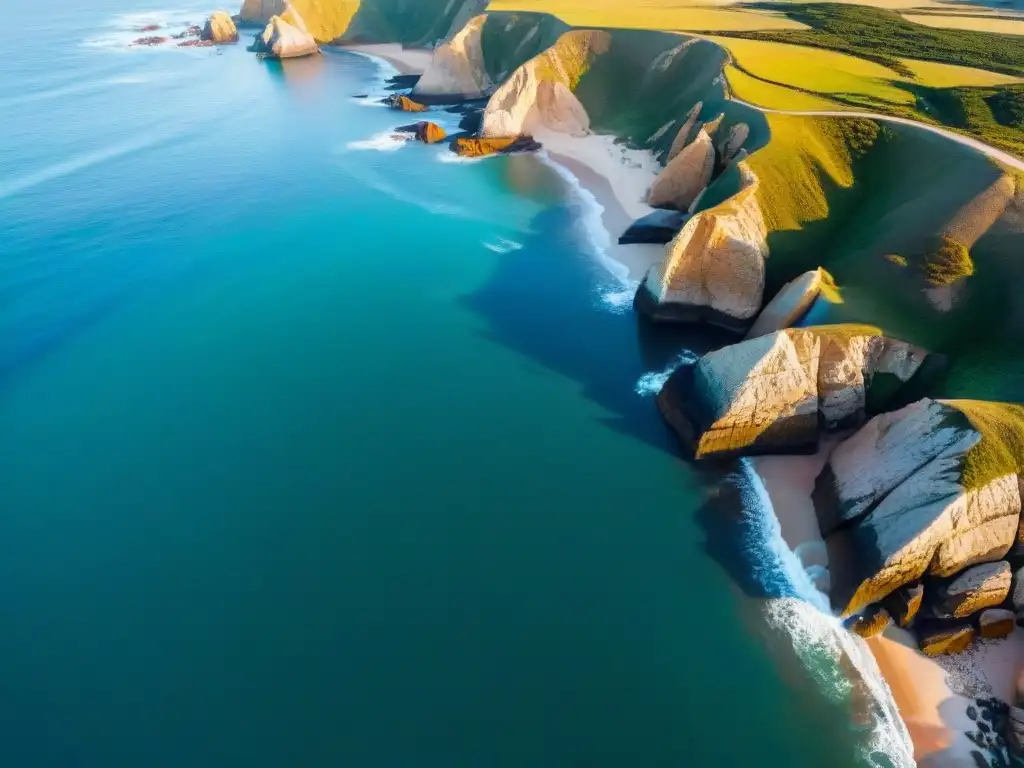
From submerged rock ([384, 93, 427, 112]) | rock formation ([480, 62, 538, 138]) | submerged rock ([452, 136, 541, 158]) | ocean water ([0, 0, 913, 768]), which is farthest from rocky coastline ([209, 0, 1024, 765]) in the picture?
submerged rock ([384, 93, 427, 112])

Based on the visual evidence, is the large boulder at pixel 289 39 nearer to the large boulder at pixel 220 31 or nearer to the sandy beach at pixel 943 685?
the large boulder at pixel 220 31

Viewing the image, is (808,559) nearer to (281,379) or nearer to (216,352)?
(281,379)

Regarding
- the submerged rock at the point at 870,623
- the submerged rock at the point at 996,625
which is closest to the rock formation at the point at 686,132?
the submerged rock at the point at 870,623

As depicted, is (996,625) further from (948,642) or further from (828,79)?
(828,79)

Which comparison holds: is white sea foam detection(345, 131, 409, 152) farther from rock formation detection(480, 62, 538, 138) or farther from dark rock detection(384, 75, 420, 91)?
dark rock detection(384, 75, 420, 91)

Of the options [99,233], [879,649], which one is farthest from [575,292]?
[99,233]

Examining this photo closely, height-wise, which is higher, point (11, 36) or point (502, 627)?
point (11, 36)
